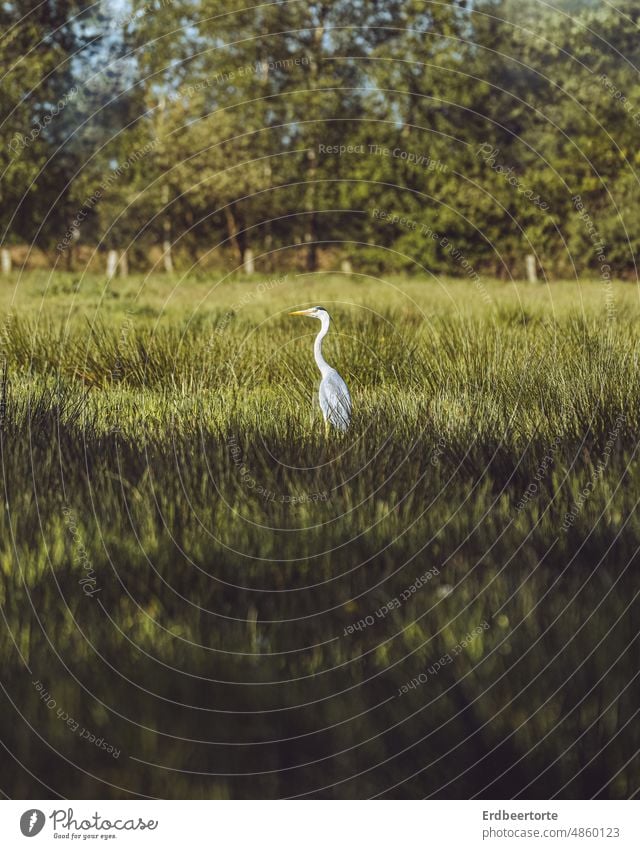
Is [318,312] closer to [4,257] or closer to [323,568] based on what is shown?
[323,568]

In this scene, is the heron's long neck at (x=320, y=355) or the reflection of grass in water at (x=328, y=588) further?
the heron's long neck at (x=320, y=355)

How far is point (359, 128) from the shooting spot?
3106cm

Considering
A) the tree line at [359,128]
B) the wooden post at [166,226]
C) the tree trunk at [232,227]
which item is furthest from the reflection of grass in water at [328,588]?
the wooden post at [166,226]

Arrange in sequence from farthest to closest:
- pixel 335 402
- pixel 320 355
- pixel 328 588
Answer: pixel 320 355, pixel 335 402, pixel 328 588

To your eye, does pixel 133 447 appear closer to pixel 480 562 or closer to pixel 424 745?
pixel 480 562

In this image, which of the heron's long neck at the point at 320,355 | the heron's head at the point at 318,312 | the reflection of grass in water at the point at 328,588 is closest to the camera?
the reflection of grass in water at the point at 328,588

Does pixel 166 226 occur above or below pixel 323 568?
above

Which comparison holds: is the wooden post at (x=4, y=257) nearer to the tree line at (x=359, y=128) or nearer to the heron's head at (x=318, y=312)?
the tree line at (x=359, y=128)

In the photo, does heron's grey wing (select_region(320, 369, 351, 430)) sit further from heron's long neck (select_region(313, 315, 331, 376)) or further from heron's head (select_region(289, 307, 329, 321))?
heron's head (select_region(289, 307, 329, 321))
